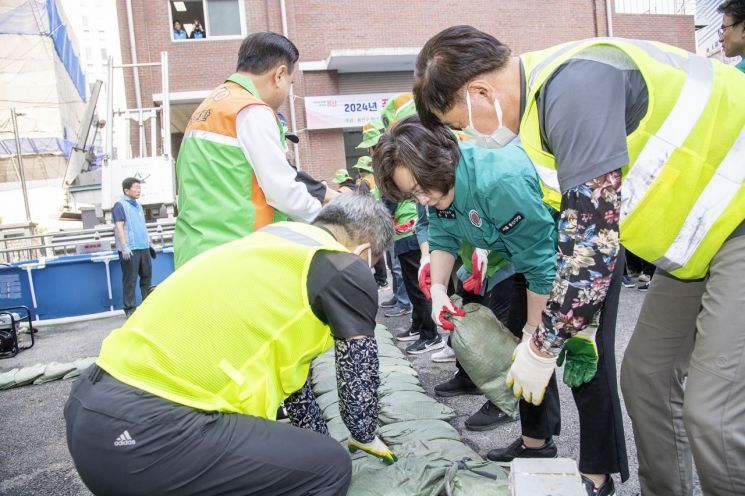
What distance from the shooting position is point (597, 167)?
3.42ft

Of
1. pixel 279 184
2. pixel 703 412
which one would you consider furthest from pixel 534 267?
pixel 279 184

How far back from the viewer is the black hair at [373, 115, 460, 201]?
2082mm

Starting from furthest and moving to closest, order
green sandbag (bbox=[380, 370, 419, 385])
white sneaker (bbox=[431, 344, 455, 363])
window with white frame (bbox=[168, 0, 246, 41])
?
1. window with white frame (bbox=[168, 0, 246, 41])
2. white sneaker (bbox=[431, 344, 455, 363])
3. green sandbag (bbox=[380, 370, 419, 385])

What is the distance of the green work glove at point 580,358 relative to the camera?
4.84 ft

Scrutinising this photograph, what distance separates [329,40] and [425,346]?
34.4 ft

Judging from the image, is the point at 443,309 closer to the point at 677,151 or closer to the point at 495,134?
the point at 495,134

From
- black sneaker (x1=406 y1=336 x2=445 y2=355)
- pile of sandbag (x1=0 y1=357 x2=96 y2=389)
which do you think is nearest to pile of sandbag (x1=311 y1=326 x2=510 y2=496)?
black sneaker (x1=406 y1=336 x2=445 y2=355)

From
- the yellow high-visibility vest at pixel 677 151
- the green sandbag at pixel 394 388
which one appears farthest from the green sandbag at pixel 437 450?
the yellow high-visibility vest at pixel 677 151

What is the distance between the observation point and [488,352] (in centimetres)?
214

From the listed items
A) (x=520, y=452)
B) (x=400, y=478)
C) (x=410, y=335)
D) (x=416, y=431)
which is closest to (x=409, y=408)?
(x=416, y=431)

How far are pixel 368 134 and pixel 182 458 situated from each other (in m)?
3.54

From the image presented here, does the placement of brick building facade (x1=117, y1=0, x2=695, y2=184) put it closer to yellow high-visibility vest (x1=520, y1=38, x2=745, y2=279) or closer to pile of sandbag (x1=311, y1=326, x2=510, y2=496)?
pile of sandbag (x1=311, y1=326, x2=510, y2=496)

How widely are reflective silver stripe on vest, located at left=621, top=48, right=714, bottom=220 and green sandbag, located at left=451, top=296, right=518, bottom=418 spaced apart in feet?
3.56

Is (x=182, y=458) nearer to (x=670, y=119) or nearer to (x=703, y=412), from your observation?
(x=703, y=412)
